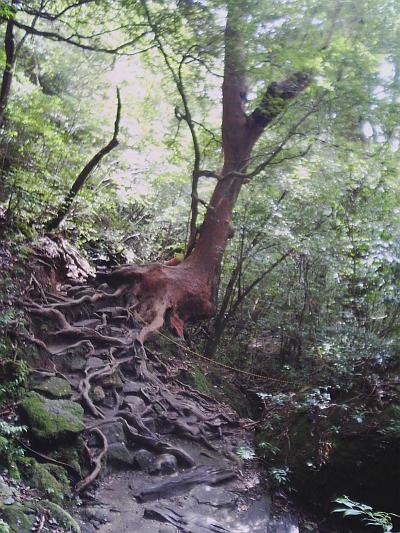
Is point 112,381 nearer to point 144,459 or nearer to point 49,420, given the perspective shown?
point 144,459

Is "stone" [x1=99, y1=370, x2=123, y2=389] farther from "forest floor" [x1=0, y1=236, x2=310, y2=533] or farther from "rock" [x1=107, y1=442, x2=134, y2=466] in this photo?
"rock" [x1=107, y1=442, x2=134, y2=466]

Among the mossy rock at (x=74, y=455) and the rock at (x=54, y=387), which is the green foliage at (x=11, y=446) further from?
the rock at (x=54, y=387)

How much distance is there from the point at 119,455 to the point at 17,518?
2.19 m

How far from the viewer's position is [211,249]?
9977 millimetres

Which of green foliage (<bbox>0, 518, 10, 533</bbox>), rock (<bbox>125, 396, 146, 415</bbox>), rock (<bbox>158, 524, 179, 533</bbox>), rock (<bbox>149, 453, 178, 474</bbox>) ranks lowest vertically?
rock (<bbox>158, 524, 179, 533</bbox>)

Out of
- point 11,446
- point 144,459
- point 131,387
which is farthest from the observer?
point 131,387

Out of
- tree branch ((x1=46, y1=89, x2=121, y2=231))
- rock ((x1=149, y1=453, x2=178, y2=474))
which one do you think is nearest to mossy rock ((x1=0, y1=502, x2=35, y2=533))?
rock ((x1=149, y1=453, x2=178, y2=474))

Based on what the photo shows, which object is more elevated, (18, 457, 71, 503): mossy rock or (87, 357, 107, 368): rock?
(87, 357, 107, 368): rock

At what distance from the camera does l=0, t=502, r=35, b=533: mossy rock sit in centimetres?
330

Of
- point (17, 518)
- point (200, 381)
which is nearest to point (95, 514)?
point (17, 518)

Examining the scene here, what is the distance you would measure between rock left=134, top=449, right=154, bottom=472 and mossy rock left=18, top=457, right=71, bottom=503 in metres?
1.30

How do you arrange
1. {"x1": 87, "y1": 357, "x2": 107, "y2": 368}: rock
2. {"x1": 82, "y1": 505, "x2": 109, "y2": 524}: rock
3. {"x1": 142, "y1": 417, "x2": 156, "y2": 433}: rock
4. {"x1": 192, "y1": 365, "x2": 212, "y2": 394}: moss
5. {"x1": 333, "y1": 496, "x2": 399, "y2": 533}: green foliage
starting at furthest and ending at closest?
1. {"x1": 192, "y1": 365, "x2": 212, "y2": 394}: moss
2. {"x1": 87, "y1": 357, "x2": 107, "y2": 368}: rock
3. {"x1": 142, "y1": 417, "x2": 156, "y2": 433}: rock
4. {"x1": 82, "y1": 505, "x2": 109, "y2": 524}: rock
5. {"x1": 333, "y1": 496, "x2": 399, "y2": 533}: green foliage

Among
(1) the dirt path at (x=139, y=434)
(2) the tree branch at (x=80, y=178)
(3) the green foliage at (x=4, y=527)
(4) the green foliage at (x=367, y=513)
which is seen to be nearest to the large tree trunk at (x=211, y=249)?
(1) the dirt path at (x=139, y=434)

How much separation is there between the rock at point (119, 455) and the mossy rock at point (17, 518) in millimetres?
1906
